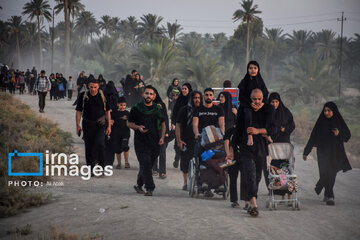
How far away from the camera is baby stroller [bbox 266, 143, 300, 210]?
7668 mm

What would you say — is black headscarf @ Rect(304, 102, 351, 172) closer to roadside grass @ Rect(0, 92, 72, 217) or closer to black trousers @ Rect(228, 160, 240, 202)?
black trousers @ Rect(228, 160, 240, 202)

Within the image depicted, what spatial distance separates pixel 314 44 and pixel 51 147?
70106mm

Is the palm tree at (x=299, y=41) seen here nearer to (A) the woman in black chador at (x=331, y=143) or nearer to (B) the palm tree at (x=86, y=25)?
(B) the palm tree at (x=86, y=25)

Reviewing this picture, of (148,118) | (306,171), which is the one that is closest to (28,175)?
(148,118)

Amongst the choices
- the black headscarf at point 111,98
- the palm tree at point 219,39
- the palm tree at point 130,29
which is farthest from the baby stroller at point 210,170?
the palm tree at point 219,39

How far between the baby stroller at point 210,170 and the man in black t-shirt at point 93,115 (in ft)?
7.42

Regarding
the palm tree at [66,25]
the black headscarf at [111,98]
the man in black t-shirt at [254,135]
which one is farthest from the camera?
the palm tree at [66,25]

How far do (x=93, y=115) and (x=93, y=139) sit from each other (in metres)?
0.49

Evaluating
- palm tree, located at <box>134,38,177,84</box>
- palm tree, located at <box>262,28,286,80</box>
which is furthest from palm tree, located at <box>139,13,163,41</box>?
palm tree, located at <box>134,38,177,84</box>

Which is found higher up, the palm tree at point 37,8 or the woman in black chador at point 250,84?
the palm tree at point 37,8

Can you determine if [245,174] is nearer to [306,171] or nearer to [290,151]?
[290,151]

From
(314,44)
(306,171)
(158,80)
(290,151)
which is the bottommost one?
(306,171)

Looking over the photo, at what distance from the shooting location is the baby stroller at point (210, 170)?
8008mm

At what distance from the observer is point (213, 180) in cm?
802
